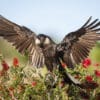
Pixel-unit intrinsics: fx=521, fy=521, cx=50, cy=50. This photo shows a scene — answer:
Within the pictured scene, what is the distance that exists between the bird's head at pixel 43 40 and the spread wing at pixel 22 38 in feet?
0.84

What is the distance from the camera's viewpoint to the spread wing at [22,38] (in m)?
8.15

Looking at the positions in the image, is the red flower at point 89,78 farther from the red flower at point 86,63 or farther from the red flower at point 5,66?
the red flower at point 5,66

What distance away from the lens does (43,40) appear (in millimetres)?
7785

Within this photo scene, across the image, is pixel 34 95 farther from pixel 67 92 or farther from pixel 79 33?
pixel 79 33

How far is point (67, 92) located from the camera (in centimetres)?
745

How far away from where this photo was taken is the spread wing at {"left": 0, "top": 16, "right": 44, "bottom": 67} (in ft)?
26.7

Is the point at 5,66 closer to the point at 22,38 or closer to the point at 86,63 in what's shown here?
the point at 22,38

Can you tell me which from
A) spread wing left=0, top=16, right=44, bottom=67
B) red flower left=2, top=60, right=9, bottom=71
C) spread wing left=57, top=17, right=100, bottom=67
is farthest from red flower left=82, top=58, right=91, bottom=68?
red flower left=2, top=60, right=9, bottom=71

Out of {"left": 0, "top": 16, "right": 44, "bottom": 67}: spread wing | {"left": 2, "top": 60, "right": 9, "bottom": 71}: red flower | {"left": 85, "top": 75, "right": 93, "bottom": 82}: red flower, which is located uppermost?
{"left": 0, "top": 16, "right": 44, "bottom": 67}: spread wing

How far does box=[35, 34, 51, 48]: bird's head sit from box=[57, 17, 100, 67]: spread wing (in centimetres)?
22

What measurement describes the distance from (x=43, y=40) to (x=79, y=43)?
696mm

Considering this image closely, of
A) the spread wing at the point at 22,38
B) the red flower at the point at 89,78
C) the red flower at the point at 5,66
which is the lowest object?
the red flower at the point at 89,78

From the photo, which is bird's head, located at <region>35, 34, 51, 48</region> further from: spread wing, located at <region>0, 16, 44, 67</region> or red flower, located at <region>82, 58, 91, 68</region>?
red flower, located at <region>82, 58, 91, 68</region>

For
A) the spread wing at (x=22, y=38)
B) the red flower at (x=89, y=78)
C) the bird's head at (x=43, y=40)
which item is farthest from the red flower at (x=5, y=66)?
the red flower at (x=89, y=78)
